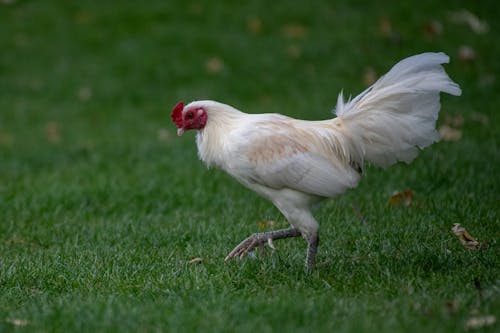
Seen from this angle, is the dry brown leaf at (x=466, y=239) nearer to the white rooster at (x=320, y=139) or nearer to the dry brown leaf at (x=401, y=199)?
the white rooster at (x=320, y=139)

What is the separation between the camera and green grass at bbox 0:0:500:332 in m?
4.28

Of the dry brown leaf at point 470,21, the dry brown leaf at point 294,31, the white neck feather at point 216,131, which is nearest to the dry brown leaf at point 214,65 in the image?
A: the dry brown leaf at point 294,31

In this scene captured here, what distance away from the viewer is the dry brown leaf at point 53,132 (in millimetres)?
11477

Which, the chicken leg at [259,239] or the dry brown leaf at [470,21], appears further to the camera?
the dry brown leaf at [470,21]

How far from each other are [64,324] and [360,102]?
2399 mm

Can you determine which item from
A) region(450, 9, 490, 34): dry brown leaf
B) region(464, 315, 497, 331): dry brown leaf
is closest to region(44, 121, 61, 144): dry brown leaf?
region(450, 9, 490, 34): dry brown leaf

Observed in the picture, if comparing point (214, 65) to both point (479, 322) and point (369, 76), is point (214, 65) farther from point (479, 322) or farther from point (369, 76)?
point (479, 322)

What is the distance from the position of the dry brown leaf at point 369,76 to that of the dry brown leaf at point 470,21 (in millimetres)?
2745

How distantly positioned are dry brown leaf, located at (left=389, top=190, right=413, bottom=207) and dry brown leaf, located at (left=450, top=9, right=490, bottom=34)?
7.91 metres

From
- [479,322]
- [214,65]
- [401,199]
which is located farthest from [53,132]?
[479,322]

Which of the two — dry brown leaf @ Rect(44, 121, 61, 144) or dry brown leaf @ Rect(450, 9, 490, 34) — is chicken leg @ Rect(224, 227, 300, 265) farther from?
dry brown leaf @ Rect(450, 9, 490, 34)

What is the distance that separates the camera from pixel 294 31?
14.4 meters

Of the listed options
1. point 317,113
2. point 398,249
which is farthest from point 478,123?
point 398,249

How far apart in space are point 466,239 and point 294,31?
30.8 ft
